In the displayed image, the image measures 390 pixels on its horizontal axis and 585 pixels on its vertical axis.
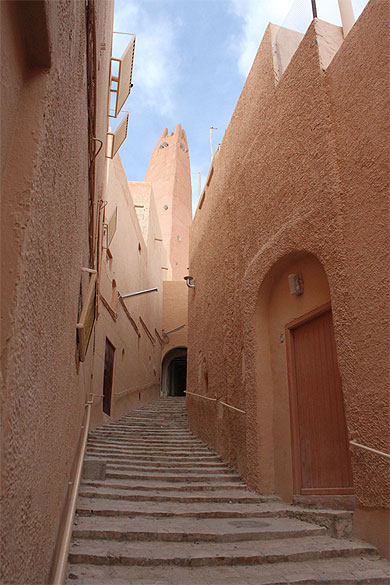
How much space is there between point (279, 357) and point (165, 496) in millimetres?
2290

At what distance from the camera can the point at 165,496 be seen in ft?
16.6

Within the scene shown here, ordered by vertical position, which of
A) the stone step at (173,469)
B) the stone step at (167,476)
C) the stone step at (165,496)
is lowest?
the stone step at (165,496)

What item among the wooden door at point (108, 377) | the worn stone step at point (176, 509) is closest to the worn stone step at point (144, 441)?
the wooden door at point (108, 377)

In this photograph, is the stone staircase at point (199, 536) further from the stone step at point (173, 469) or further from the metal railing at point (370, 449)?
the metal railing at point (370, 449)

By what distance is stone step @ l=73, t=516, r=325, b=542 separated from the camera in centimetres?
379

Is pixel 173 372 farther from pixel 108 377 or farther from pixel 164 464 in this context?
pixel 164 464

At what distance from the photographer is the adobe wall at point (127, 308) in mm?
10195

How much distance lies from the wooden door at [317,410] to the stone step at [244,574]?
118cm

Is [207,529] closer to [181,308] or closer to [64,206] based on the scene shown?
[64,206]

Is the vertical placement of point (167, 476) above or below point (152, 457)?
below

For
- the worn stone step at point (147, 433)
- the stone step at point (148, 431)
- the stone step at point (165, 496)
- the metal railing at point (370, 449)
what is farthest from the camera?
the stone step at point (148, 431)

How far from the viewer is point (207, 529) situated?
402 centimetres

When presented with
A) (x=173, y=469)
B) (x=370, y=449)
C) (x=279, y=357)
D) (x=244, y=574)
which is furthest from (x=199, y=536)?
(x=279, y=357)

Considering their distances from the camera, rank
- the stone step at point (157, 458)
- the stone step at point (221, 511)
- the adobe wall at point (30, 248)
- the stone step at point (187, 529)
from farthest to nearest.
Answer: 1. the stone step at point (157, 458)
2. the stone step at point (221, 511)
3. the stone step at point (187, 529)
4. the adobe wall at point (30, 248)
